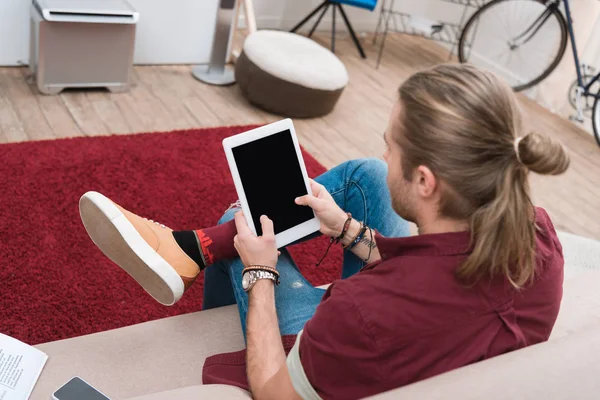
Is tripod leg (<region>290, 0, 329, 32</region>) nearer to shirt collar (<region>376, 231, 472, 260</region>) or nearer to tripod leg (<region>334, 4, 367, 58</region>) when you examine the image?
tripod leg (<region>334, 4, 367, 58</region>)

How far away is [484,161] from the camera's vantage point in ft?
3.03

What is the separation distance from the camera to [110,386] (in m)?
1.14

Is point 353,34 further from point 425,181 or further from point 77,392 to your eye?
point 77,392

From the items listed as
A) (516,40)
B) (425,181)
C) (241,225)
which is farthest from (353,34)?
(425,181)

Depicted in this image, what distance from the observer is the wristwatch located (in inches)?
47.5

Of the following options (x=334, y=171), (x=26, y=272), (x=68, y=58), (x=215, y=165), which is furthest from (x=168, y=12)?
(x=334, y=171)

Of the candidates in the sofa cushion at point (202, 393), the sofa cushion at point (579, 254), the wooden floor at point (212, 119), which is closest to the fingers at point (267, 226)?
the sofa cushion at point (202, 393)

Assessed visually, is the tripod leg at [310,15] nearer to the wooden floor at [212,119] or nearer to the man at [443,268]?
the wooden floor at [212,119]

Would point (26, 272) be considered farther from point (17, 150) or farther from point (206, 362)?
point (206, 362)

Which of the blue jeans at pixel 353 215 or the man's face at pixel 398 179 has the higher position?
the man's face at pixel 398 179

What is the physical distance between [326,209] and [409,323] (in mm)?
536

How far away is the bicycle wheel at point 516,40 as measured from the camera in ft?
12.7

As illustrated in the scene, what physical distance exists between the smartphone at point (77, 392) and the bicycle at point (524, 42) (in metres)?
3.19

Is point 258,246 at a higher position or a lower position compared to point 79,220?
higher
